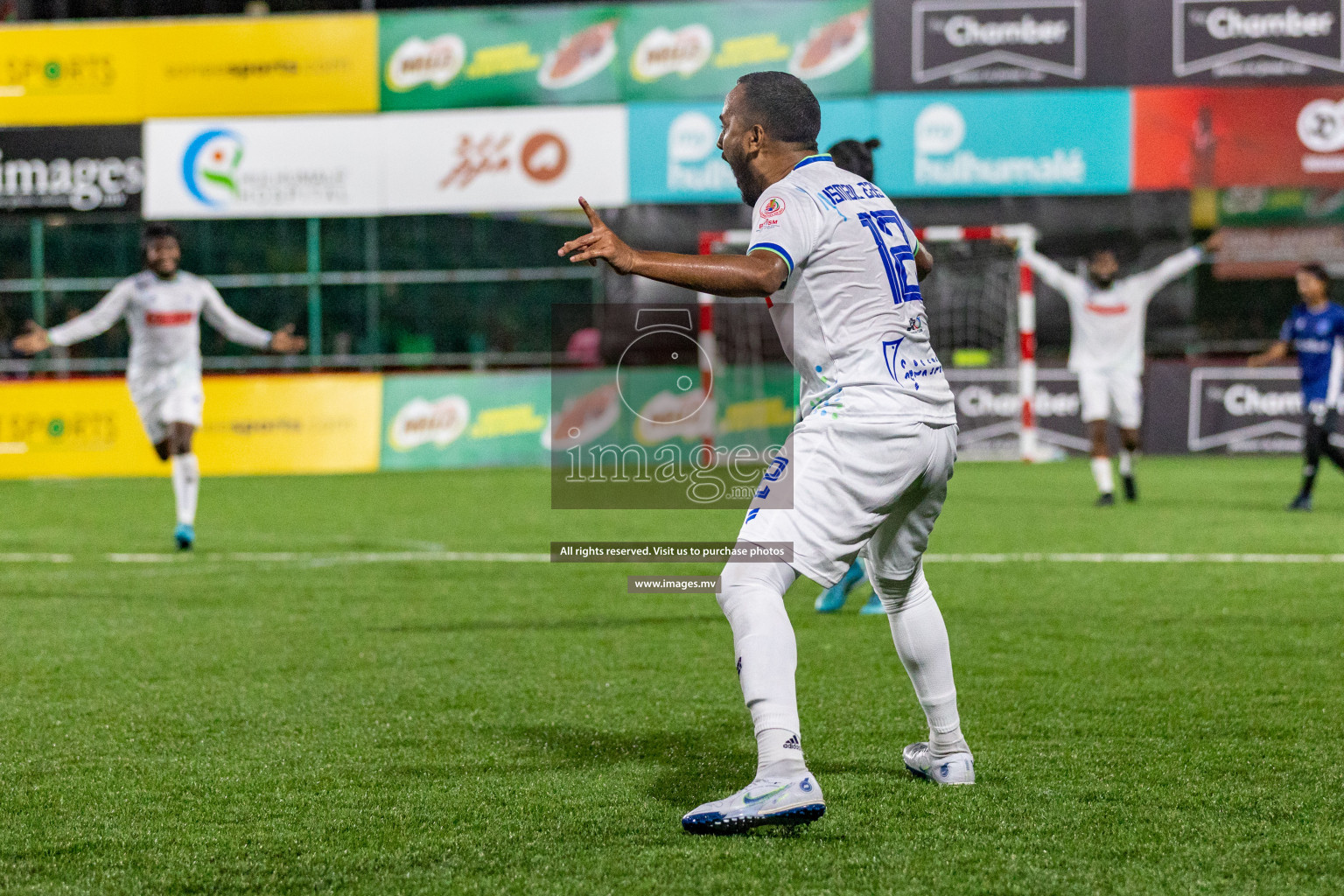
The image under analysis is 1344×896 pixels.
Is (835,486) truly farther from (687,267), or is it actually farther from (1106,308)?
(1106,308)

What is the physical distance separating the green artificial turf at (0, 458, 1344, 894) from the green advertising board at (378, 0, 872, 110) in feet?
39.1

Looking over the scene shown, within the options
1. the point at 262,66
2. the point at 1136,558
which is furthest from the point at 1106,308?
the point at 262,66

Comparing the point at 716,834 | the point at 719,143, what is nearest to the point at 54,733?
the point at 716,834

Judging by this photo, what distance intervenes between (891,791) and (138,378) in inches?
349

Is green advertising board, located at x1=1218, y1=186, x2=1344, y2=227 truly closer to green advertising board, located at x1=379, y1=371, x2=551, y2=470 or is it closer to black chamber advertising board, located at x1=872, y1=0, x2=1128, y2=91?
black chamber advertising board, located at x1=872, y1=0, x2=1128, y2=91

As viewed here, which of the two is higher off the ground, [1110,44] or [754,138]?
[1110,44]

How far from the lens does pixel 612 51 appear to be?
20766 mm

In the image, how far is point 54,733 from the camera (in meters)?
4.99

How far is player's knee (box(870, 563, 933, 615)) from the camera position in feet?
13.6

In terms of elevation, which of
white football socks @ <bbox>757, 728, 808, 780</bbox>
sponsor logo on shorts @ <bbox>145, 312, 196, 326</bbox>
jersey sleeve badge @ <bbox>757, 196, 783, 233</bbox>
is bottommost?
white football socks @ <bbox>757, 728, 808, 780</bbox>

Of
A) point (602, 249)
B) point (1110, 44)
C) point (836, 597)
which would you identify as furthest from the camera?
point (1110, 44)

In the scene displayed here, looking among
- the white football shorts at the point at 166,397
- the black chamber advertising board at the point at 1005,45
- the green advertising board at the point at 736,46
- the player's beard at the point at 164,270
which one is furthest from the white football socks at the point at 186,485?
the black chamber advertising board at the point at 1005,45

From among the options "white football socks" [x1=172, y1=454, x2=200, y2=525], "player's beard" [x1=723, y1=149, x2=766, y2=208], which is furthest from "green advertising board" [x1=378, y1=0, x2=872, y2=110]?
"player's beard" [x1=723, y1=149, x2=766, y2=208]

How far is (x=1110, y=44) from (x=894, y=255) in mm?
18025
